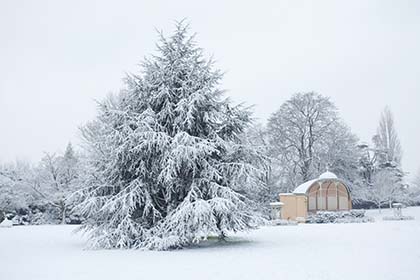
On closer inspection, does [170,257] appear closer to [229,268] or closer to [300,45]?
[229,268]

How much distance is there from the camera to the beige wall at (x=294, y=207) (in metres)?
33.4

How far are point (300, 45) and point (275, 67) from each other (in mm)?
4657

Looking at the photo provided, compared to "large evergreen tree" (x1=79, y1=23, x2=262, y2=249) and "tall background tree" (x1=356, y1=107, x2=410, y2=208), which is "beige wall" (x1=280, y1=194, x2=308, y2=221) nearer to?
"tall background tree" (x1=356, y1=107, x2=410, y2=208)

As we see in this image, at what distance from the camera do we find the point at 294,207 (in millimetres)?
33656

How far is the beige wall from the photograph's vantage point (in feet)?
110

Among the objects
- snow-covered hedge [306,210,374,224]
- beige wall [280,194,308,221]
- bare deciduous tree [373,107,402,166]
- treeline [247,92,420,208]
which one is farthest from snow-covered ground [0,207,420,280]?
bare deciduous tree [373,107,402,166]

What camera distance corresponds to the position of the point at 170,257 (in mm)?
11633

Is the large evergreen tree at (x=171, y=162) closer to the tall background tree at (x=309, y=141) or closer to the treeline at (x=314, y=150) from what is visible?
the treeline at (x=314, y=150)

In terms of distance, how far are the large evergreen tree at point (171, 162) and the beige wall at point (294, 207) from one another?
18639 mm

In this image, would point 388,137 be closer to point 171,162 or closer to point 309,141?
point 309,141

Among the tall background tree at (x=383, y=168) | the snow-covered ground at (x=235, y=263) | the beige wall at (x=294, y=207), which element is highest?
the tall background tree at (x=383, y=168)

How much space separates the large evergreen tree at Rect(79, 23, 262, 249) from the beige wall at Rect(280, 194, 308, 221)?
18639 mm

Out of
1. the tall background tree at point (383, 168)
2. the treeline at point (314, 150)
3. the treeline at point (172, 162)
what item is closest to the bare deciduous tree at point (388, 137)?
the tall background tree at point (383, 168)

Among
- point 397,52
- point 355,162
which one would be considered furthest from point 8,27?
point 355,162
